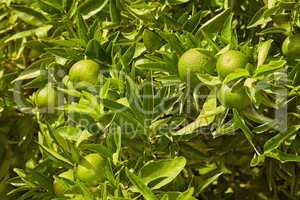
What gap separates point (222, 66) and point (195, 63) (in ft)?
0.16

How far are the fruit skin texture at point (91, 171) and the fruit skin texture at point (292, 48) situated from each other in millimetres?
379

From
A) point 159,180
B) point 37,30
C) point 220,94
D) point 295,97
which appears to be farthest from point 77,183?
point 37,30

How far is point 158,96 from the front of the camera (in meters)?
1.07

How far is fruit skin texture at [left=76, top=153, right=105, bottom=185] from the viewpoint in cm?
104

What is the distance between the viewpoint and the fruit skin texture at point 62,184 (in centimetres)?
107

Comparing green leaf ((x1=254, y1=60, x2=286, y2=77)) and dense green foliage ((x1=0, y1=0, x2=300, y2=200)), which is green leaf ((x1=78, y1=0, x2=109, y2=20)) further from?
green leaf ((x1=254, y1=60, x2=286, y2=77))

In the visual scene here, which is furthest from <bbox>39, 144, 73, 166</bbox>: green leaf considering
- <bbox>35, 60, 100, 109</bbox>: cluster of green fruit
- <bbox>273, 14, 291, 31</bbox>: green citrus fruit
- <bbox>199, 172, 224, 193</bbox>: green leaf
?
<bbox>273, 14, 291, 31</bbox>: green citrus fruit

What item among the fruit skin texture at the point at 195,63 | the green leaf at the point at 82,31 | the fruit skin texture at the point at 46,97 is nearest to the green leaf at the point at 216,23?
the fruit skin texture at the point at 195,63

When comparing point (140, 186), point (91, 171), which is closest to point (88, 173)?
point (91, 171)

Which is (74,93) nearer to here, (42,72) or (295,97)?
(42,72)

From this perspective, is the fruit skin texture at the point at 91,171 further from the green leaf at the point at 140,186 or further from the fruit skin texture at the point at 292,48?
the fruit skin texture at the point at 292,48

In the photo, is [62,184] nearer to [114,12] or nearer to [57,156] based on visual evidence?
[57,156]

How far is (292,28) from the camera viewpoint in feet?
3.70

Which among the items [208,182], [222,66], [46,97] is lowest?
[208,182]
